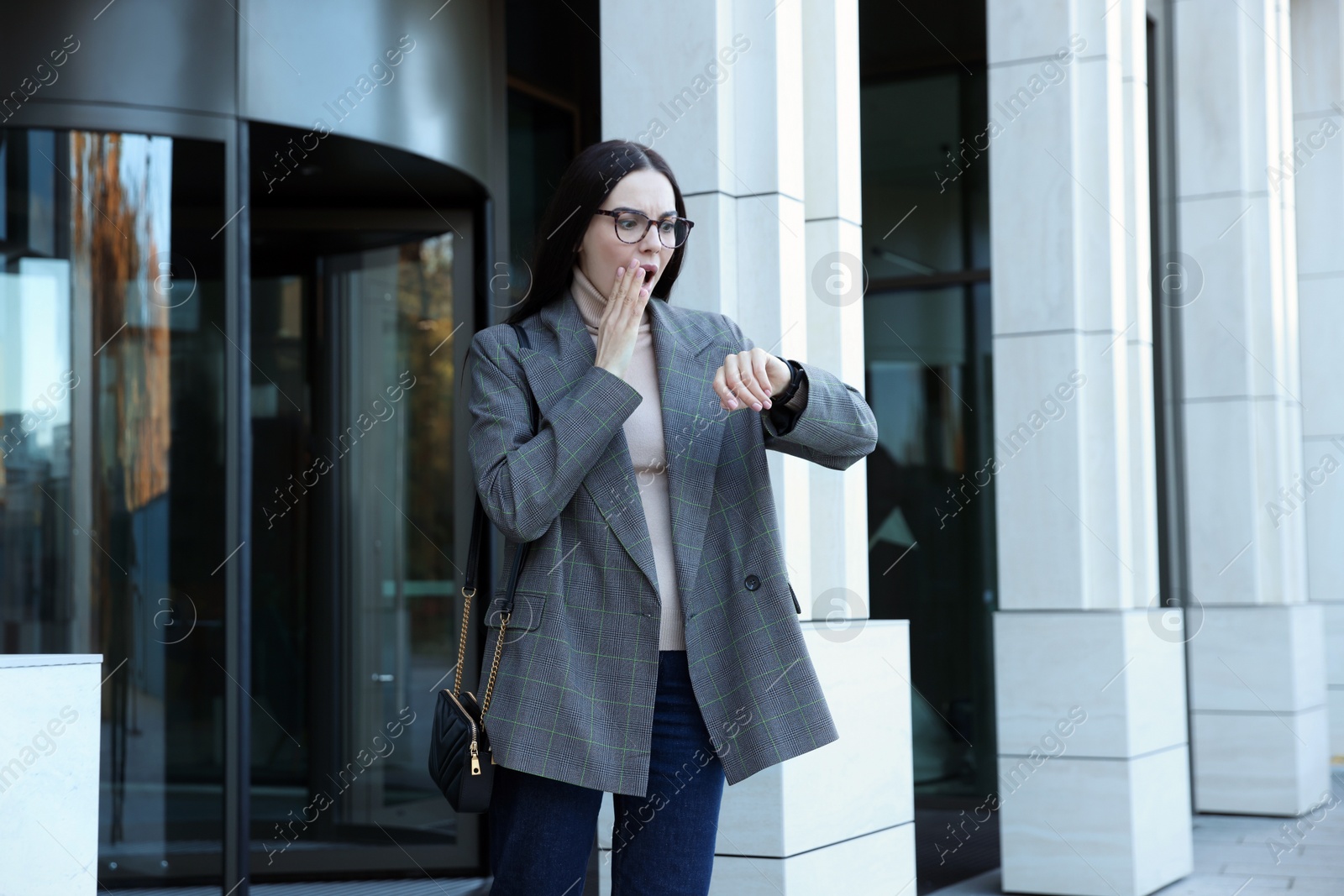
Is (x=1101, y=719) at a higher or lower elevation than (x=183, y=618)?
lower

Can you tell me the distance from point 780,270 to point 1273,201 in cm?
528

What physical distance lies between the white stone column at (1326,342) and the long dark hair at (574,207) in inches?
323

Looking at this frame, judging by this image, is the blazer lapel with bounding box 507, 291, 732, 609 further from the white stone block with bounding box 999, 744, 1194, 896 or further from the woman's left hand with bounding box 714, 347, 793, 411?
the white stone block with bounding box 999, 744, 1194, 896

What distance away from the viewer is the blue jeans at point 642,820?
7.66ft

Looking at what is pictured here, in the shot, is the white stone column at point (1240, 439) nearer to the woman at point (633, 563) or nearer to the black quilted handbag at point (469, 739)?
the woman at point (633, 563)

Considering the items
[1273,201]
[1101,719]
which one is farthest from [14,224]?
[1273,201]

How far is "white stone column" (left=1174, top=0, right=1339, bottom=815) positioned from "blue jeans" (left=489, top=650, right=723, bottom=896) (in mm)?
6131

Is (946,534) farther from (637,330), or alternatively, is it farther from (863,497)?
(637,330)

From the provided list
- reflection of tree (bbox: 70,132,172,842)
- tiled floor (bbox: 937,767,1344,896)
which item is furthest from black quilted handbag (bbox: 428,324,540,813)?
tiled floor (bbox: 937,767,1344,896)

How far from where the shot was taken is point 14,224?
16.9 ft

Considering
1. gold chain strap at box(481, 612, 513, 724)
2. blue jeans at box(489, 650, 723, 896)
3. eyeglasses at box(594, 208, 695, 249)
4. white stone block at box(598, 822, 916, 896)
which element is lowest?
white stone block at box(598, 822, 916, 896)

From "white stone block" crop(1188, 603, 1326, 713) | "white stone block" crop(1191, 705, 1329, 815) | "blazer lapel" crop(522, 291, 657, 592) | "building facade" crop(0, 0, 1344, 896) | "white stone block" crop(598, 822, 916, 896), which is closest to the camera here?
"blazer lapel" crop(522, 291, 657, 592)

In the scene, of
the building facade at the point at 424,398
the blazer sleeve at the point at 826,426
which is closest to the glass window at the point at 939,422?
the building facade at the point at 424,398

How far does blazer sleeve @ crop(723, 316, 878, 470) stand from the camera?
2.36 metres
